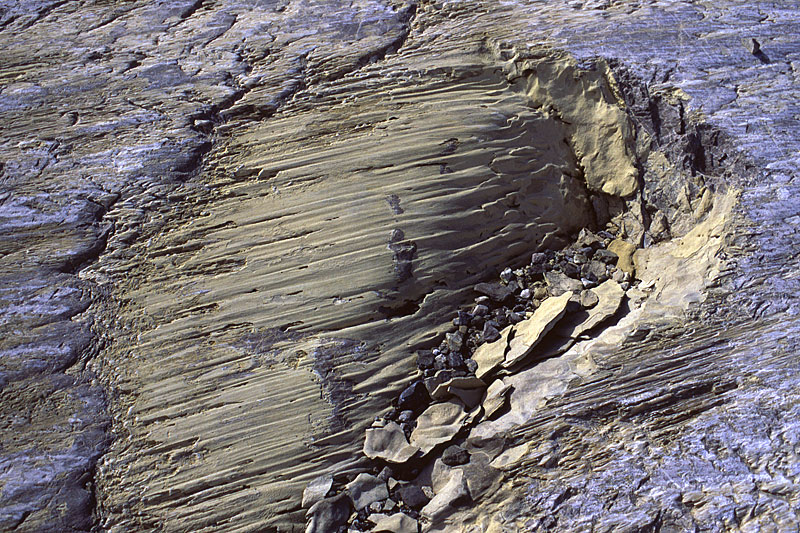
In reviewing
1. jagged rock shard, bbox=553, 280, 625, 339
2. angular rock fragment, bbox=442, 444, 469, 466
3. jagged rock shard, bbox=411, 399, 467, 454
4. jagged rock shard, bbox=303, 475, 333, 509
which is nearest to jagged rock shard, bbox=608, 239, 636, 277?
jagged rock shard, bbox=553, 280, 625, 339

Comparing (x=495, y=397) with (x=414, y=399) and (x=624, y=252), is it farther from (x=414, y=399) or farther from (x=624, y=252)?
(x=624, y=252)

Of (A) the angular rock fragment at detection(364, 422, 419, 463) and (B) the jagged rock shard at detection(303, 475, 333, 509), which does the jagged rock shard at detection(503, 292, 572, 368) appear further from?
(B) the jagged rock shard at detection(303, 475, 333, 509)

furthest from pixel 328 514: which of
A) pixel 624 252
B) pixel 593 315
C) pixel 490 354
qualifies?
pixel 624 252

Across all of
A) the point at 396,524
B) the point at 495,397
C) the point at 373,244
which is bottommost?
the point at 396,524

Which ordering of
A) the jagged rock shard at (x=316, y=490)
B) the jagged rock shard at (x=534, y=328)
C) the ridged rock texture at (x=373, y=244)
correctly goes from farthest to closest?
1. the jagged rock shard at (x=534, y=328)
2. the jagged rock shard at (x=316, y=490)
3. the ridged rock texture at (x=373, y=244)

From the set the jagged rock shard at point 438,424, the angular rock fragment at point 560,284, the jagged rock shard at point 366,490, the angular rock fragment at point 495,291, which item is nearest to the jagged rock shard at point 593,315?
the angular rock fragment at point 560,284

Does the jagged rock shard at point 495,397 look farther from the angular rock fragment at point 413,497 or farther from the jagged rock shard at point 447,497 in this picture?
the angular rock fragment at point 413,497

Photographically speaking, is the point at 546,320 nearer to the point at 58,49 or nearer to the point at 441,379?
the point at 441,379
